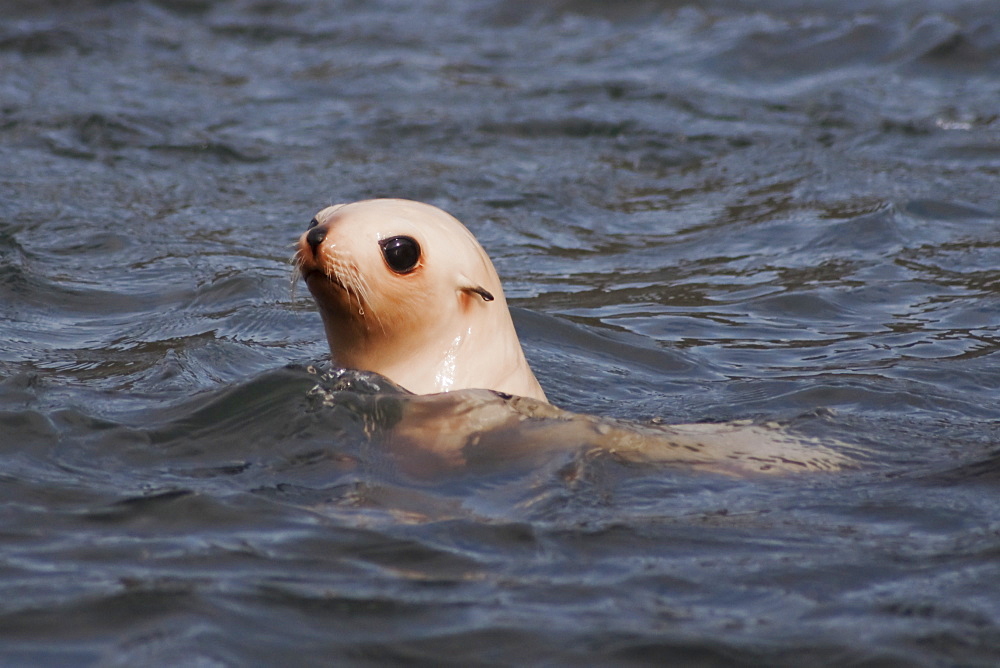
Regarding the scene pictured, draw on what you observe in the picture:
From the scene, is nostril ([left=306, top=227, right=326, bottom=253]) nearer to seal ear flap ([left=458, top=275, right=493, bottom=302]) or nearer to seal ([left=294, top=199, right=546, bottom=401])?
seal ([left=294, top=199, right=546, bottom=401])

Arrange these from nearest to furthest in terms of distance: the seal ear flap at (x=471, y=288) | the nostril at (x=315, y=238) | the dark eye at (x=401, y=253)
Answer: the nostril at (x=315, y=238), the dark eye at (x=401, y=253), the seal ear flap at (x=471, y=288)

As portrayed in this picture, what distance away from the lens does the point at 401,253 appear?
4.55 m

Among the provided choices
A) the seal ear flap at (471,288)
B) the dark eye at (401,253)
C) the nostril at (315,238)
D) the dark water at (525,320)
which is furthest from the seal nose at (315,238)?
the seal ear flap at (471,288)

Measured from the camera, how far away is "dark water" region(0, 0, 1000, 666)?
3373mm

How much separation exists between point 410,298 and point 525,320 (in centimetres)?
213

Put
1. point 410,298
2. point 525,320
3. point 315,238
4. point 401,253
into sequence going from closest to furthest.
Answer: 1. point 315,238
2. point 401,253
3. point 410,298
4. point 525,320

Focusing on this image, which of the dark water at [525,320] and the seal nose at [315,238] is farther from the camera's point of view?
the seal nose at [315,238]

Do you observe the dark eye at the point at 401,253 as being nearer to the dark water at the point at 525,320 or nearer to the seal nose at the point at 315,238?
the seal nose at the point at 315,238

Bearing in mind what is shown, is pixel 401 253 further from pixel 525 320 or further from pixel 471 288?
pixel 525 320

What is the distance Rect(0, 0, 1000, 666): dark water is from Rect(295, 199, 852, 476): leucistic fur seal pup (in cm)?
15

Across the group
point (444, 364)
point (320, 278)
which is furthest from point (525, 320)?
point (320, 278)

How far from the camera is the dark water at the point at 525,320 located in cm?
337

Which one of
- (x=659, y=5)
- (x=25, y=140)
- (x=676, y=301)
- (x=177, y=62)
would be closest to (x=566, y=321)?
(x=676, y=301)

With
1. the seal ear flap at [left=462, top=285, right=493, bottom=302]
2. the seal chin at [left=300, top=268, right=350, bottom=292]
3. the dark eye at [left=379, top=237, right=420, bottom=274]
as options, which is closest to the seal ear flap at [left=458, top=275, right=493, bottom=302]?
the seal ear flap at [left=462, top=285, right=493, bottom=302]
